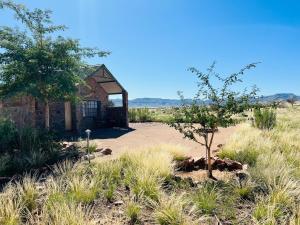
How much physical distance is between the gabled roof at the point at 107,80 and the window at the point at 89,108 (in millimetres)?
1676

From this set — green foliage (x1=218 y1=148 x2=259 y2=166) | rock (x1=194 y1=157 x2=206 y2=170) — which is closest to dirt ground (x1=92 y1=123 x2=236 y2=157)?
green foliage (x1=218 y1=148 x2=259 y2=166)

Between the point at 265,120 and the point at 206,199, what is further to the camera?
the point at 265,120

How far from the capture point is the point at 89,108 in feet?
73.3

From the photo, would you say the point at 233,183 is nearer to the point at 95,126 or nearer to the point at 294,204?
the point at 294,204

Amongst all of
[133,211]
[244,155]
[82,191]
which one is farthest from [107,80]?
[133,211]

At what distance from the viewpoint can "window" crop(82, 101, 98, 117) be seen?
2177cm

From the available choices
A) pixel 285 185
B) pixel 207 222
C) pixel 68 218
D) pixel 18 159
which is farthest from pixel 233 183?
pixel 18 159

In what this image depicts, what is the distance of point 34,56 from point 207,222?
925cm

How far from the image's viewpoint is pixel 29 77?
12.4m

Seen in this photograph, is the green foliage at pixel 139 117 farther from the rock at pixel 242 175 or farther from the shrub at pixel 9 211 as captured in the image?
the shrub at pixel 9 211

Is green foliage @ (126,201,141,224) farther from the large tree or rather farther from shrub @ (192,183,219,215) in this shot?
the large tree

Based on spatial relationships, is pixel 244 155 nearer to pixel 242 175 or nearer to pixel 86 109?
pixel 242 175

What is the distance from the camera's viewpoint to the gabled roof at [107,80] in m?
21.5

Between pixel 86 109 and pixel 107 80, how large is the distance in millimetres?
2559
